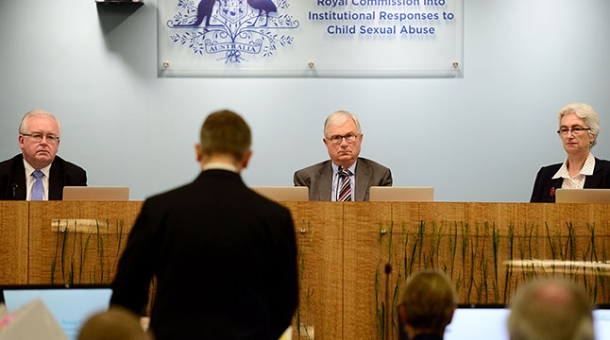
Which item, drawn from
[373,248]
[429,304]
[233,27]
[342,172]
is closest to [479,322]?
[373,248]

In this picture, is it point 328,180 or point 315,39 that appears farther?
point 315,39

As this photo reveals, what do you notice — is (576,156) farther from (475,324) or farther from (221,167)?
(221,167)

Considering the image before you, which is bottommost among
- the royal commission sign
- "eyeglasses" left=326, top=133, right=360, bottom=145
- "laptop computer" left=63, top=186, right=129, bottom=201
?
"laptop computer" left=63, top=186, right=129, bottom=201

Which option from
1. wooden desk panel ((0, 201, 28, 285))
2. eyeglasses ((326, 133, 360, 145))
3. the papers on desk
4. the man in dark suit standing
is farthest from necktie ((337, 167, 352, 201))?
the papers on desk

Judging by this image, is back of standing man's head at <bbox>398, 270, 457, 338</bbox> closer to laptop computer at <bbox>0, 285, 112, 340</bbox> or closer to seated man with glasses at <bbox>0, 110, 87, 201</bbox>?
laptop computer at <bbox>0, 285, 112, 340</bbox>

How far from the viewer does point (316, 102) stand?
651 cm

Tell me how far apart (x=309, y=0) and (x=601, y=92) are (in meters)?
2.08

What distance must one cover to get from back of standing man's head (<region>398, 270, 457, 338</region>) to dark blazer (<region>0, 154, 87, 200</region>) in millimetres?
3174

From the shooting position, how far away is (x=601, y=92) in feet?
21.5

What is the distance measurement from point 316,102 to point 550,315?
15.5 feet

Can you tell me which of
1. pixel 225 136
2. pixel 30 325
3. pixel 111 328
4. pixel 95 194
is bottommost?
pixel 30 325

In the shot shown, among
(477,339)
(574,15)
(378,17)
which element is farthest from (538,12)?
(477,339)

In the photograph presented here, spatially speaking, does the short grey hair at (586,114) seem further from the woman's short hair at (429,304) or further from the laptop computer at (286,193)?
the woman's short hair at (429,304)

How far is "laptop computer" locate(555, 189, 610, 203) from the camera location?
14.6 feet
